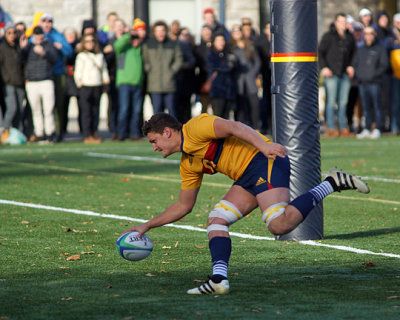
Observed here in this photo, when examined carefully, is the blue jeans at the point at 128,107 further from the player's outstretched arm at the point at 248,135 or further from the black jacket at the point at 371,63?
the player's outstretched arm at the point at 248,135

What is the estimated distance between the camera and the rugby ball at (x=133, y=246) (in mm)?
7266

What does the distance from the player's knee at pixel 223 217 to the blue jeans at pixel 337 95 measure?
14.8 m

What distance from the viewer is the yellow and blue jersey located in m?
6.87

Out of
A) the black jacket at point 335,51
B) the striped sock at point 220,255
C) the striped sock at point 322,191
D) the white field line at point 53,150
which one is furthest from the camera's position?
the black jacket at point 335,51

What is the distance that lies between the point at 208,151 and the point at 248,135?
397 millimetres

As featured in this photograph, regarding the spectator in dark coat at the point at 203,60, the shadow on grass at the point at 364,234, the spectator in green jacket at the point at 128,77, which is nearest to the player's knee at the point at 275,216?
the shadow on grass at the point at 364,234

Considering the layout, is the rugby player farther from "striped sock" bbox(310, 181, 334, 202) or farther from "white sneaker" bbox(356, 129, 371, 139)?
"white sneaker" bbox(356, 129, 371, 139)

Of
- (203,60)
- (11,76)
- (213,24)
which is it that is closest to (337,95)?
(203,60)

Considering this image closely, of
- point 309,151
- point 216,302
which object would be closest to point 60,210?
point 309,151

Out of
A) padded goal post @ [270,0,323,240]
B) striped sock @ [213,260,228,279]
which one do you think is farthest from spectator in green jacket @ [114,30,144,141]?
striped sock @ [213,260,228,279]

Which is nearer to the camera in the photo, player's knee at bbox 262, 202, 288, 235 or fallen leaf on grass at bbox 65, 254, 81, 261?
player's knee at bbox 262, 202, 288, 235

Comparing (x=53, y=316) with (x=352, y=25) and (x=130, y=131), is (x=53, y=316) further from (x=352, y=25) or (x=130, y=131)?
(x=352, y=25)

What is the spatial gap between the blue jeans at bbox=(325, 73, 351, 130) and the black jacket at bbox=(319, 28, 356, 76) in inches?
8.6

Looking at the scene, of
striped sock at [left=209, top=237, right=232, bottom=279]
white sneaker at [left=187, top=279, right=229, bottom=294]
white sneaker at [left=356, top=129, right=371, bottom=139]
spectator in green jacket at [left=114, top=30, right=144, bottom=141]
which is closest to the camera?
white sneaker at [left=187, top=279, right=229, bottom=294]
